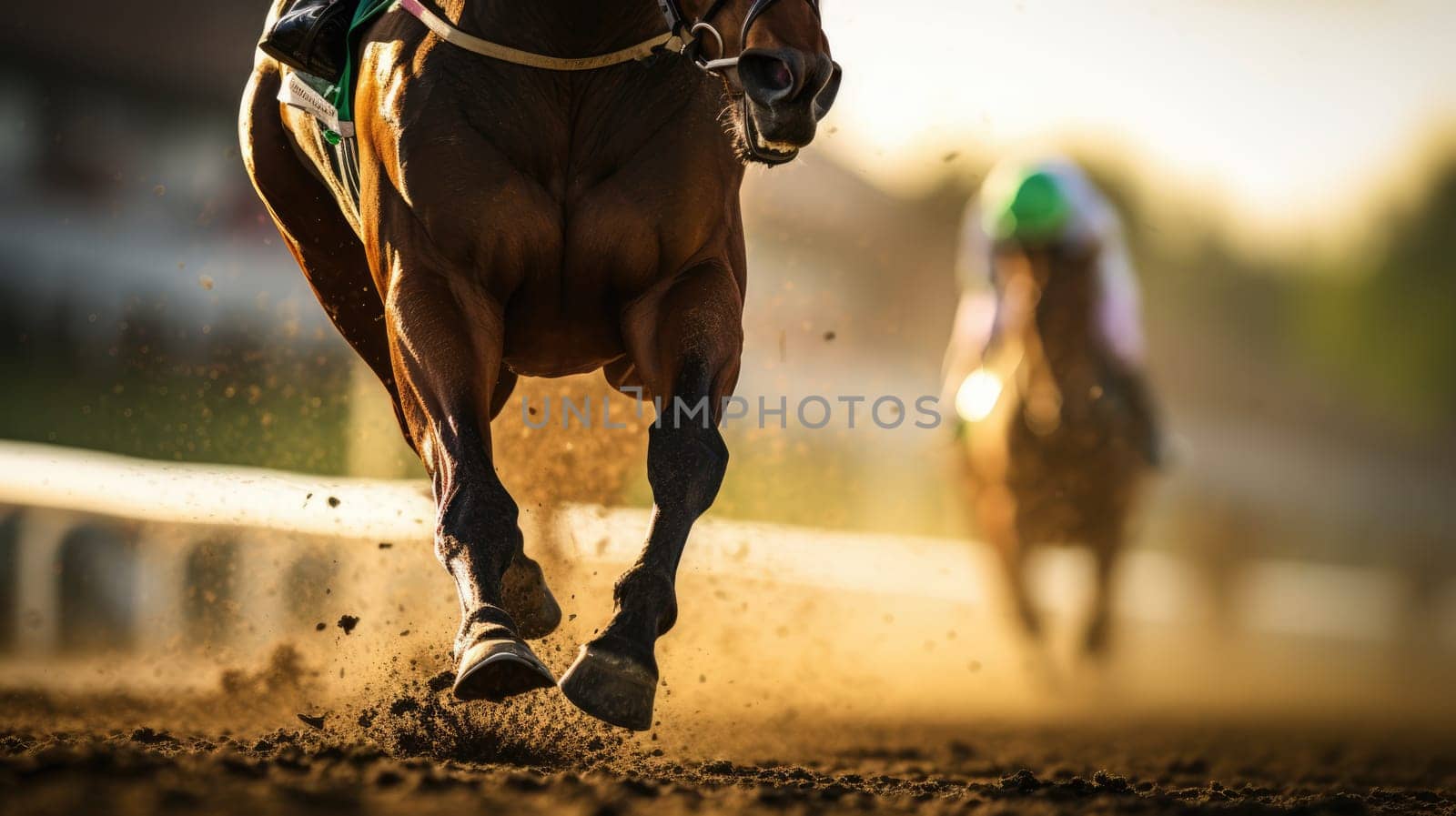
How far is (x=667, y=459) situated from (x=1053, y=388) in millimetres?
3988

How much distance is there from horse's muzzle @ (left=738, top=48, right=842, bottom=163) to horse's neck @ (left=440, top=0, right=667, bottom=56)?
0.56 meters

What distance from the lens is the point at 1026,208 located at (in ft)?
22.5

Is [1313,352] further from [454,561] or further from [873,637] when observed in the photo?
[454,561]

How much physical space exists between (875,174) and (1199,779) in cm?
174

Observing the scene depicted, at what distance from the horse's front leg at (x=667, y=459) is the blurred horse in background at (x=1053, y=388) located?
11.8 ft

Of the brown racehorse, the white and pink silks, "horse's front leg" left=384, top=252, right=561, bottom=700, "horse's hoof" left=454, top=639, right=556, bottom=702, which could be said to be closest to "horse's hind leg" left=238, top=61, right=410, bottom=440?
the brown racehorse

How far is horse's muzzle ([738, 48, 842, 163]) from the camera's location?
2.45 meters

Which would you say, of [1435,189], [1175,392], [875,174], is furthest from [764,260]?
[1435,189]

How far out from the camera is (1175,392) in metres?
23.7

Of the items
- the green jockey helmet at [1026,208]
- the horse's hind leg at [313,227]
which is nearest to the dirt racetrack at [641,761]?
the horse's hind leg at [313,227]

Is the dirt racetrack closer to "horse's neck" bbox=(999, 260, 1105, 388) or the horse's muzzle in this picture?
the horse's muzzle

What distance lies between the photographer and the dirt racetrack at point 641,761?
7.43ft

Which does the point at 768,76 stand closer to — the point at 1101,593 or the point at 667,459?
the point at 667,459

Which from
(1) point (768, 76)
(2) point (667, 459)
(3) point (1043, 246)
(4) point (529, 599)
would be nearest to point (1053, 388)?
(3) point (1043, 246)
